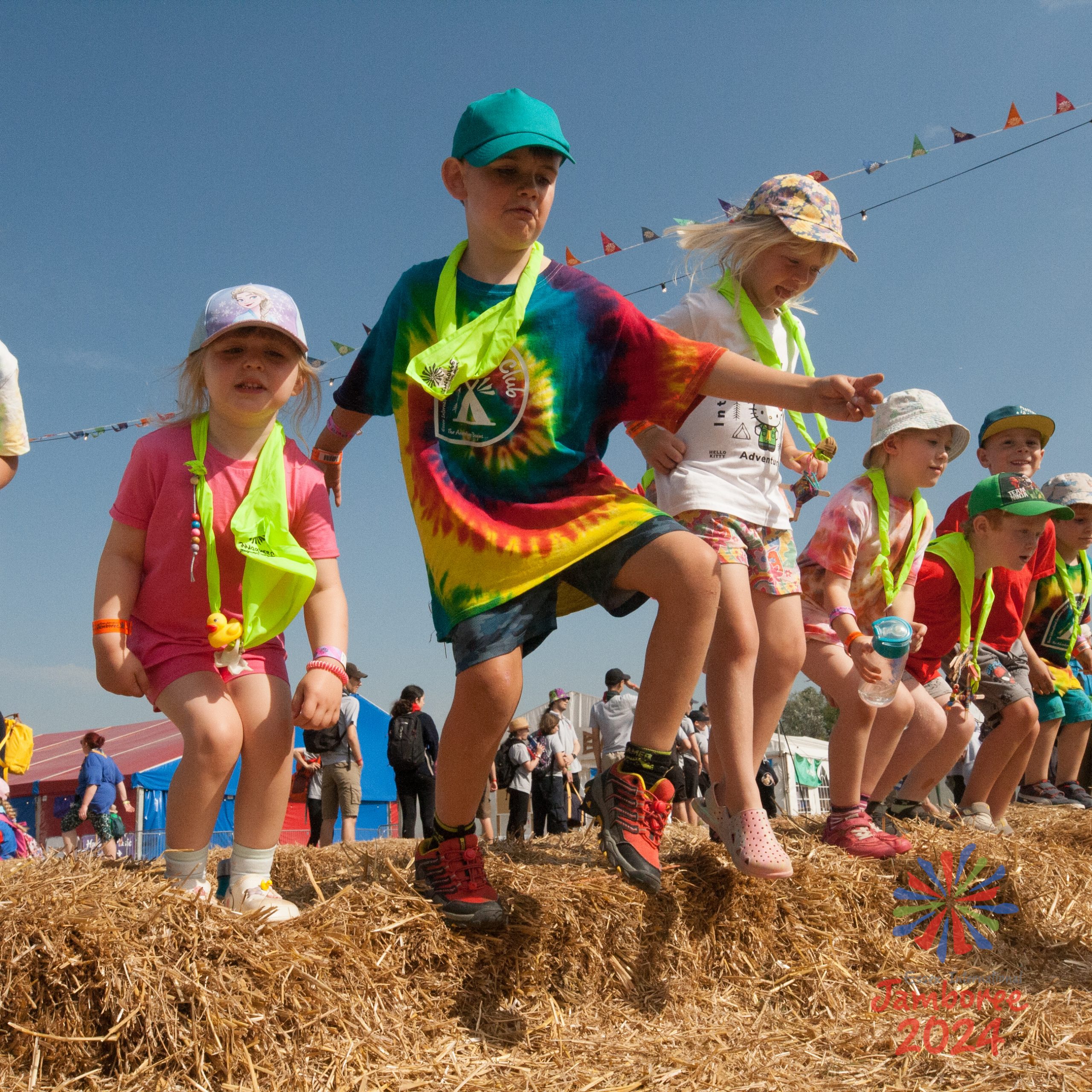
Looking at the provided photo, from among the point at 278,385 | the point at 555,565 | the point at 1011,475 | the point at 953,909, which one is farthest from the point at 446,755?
the point at 1011,475

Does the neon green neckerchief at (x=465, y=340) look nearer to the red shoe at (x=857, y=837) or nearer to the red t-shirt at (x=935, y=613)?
the red shoe at (x=857, y=837)

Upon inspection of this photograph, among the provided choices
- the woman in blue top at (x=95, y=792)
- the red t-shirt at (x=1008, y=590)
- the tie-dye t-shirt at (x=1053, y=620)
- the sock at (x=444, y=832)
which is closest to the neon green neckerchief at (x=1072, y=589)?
the tie-dye t-shirt at (x=1053, y=620)

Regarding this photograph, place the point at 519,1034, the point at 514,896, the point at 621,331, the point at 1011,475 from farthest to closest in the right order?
the point at 1011,475 < the point at 621,331 < the point at 514,896 < the point at 519,1034

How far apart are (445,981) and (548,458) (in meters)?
1.30

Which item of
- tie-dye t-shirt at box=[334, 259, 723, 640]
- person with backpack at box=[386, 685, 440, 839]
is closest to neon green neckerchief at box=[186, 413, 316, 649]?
tie-dye t-shirt at box=[334, 259, 723, 640]

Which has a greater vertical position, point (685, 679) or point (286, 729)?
point (685, 679)

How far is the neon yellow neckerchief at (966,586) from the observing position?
4918 millimetres

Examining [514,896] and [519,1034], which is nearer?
→ [519,1034]

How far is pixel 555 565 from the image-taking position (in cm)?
246

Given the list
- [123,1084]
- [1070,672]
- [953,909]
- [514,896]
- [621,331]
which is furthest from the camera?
[1070,672]

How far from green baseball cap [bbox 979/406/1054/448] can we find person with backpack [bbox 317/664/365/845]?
5.64m

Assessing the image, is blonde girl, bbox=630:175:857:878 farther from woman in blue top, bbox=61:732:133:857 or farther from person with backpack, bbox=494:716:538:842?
woman in blue top, bbox=61:732:133:857

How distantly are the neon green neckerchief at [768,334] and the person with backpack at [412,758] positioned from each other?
6254 mm

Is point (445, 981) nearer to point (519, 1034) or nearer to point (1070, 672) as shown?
point (519, 1034)
